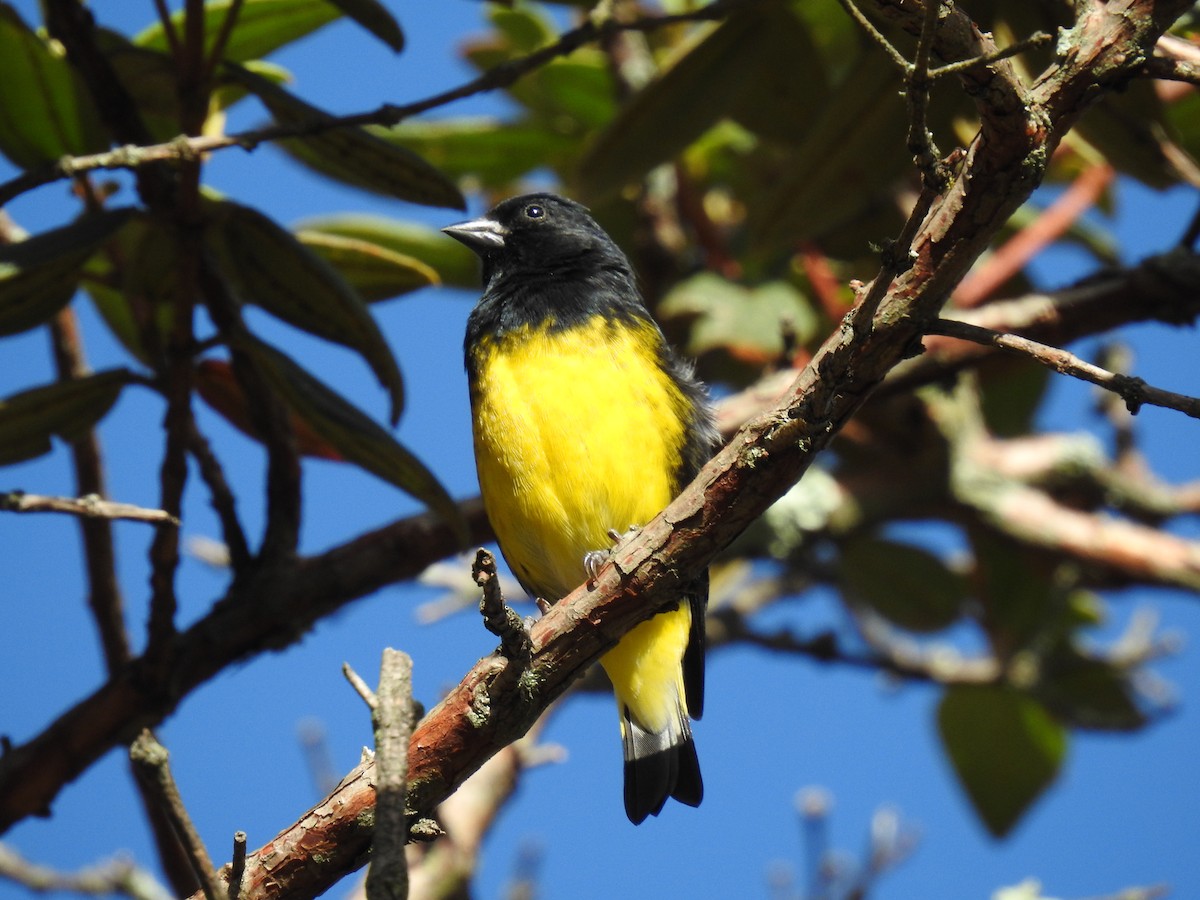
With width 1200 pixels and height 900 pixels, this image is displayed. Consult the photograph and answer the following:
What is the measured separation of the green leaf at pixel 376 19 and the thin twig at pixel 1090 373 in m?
1.88

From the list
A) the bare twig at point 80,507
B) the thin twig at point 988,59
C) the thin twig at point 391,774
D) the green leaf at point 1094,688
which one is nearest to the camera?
the thin twig at point 391,774

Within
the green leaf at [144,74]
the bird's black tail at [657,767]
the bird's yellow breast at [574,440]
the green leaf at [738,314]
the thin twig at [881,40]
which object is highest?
the green leaf at [144,74]

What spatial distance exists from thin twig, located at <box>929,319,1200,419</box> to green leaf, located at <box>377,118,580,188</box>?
113 inches

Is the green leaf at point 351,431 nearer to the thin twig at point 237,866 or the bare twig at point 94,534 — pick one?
the bare twig at point 94,534

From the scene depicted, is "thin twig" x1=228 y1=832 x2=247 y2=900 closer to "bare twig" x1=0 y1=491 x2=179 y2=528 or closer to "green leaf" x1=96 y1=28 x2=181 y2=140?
"bare twig" x1=0 y1=491 x2=179 y2=528

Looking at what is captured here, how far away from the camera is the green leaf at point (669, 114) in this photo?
146 inches

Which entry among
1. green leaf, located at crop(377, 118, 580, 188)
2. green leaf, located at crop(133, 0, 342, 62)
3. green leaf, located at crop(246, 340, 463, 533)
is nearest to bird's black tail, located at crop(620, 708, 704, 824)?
green leaf, located at crop(246, 340, 463, 533)

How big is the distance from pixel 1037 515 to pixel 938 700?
0.87 metres

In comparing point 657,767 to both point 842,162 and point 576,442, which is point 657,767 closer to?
point 576,442

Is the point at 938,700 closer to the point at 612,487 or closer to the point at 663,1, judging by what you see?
the point at 612,487

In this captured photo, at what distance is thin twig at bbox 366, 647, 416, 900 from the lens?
64.6 inches

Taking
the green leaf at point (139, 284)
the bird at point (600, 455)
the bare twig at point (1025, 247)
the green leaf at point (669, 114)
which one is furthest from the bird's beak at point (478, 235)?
the bare twig at point (1025, 247)

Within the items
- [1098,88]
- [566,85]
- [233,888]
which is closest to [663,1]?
[566,85]

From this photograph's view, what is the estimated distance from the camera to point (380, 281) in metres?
3.80
